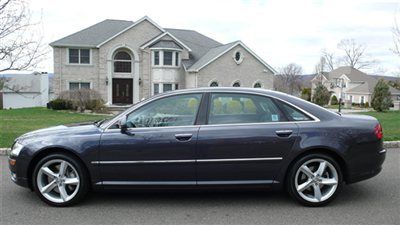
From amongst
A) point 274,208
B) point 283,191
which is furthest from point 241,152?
point 283,191

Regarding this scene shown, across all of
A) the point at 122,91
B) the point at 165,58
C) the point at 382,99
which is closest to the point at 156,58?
the point at 165,58

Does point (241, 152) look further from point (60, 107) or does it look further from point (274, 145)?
point (60, 107)

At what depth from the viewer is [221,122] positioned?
457 cm

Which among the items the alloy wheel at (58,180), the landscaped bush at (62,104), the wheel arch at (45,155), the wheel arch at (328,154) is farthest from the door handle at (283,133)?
the landscaped bush at (62,104)

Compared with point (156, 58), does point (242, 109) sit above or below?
below

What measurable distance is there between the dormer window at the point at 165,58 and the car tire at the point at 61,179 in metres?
26.4

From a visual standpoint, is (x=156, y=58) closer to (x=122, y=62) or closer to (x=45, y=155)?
(x=122, y=62)

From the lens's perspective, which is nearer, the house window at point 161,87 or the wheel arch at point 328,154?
the wheel arch at point 328,154

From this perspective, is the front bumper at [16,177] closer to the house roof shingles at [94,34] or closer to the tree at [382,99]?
the house roof shingles at [94,34]

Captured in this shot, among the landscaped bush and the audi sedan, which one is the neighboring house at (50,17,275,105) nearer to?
the landscaped bush

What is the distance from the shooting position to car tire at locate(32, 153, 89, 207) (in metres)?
4.52

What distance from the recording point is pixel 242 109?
4656 millimetres

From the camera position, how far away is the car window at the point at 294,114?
4.61 metres

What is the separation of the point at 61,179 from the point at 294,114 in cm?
316
